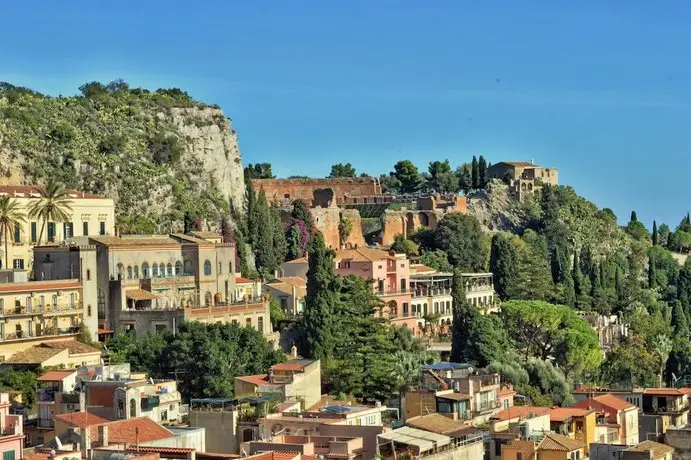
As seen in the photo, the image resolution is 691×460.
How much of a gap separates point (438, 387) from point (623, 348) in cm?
3222

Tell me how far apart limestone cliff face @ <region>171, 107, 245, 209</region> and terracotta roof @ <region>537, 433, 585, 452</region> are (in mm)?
51435

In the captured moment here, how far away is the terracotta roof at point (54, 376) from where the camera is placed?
6132 cm

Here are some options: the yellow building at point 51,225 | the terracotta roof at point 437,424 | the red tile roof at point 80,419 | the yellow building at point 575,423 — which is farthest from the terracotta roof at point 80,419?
the yellow building at point 51,225

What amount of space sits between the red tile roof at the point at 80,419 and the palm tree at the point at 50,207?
83.5 ft

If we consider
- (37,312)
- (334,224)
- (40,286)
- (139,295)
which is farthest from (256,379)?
(334,224)

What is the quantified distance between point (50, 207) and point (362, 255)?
22.8 meters

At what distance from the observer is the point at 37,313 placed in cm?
7025

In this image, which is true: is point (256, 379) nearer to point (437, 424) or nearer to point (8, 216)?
point (437, 424)

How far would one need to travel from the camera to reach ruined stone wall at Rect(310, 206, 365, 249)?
114 metres

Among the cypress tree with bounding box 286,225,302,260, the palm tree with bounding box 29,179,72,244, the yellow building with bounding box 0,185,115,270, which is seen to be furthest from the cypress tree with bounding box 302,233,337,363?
the cypress tree with bounding box 286,225,302,260

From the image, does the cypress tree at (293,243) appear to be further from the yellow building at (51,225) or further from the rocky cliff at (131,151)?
the yellow building at (51,225)

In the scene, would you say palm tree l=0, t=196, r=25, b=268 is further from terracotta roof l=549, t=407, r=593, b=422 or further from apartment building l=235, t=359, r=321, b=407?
terracotta roof l=549, t=407, r=593, b=422

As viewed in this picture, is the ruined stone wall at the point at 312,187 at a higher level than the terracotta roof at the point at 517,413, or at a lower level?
higher

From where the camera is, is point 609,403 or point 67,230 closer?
point 609,403
